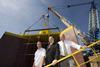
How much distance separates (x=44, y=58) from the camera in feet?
25.7

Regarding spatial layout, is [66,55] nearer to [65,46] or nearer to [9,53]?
[65,46]

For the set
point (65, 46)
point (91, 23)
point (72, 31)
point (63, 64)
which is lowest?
point (63, 64)

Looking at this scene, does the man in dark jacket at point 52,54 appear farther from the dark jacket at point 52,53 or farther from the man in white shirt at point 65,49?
the man in white shirt at point 65,49

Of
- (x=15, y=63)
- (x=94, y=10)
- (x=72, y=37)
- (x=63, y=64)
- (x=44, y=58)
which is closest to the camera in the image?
(x=63, y=64)

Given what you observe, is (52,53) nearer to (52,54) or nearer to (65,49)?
(52,54)

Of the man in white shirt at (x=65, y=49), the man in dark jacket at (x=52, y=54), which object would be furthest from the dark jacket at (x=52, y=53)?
the man in white shirt at (x=65, y=49)

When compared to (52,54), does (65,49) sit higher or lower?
higher

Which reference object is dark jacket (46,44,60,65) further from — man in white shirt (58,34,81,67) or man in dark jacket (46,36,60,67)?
man in white shirt (58,34,81,67)

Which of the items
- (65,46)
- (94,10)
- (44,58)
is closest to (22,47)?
(44,58)

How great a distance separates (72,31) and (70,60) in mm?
2264

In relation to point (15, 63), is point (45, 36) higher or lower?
higher

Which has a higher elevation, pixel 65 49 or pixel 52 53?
pixel 65 49

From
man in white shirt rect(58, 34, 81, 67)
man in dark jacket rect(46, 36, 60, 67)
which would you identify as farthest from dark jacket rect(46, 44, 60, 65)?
man in white shirt rect(58, 34, 81, 67)

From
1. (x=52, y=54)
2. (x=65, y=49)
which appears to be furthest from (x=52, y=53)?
(x=65, y=49)
